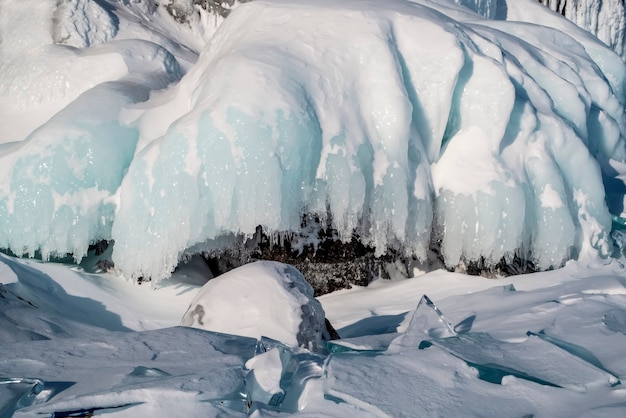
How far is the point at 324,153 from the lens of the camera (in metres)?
4.37

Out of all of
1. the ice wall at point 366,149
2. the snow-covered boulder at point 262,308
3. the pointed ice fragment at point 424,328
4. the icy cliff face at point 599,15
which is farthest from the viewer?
the icy cliff face at point 599,15

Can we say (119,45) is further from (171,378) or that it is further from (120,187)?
(171,378)

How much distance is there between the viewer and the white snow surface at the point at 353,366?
194 centimetres

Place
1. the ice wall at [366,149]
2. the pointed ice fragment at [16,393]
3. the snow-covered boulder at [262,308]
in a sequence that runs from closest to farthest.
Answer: the pointed ice fragment at [16,393] < the snow-covered boulder at [262,308] < the ice wall at [366,149]

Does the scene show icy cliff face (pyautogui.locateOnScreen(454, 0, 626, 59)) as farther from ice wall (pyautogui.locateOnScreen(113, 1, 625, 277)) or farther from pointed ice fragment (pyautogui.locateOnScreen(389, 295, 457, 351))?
pointed ice fragment (pyautogui.locateOnScreen(389, 295, 457, 351))

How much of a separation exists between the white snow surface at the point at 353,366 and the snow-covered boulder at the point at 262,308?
3 centimetres

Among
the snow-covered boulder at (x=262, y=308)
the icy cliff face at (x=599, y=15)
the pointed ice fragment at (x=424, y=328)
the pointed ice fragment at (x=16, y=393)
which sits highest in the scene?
the icy cliff face at (x=599, y=15)

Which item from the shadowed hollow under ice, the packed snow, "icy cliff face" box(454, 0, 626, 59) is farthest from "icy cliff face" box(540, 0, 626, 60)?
the shadowed hollow under ice

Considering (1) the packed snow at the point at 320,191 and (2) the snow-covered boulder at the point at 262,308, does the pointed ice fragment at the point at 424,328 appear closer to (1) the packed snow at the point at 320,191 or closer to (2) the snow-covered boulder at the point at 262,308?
(1) the packed snow at the point at 320,191

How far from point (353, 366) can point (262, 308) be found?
3.77 ft

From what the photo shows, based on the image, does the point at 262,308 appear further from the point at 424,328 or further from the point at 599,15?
the point at 599,15

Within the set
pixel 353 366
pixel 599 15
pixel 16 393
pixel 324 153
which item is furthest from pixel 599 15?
pixel 16 393

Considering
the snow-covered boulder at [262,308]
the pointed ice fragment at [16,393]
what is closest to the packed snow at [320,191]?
the snow-covered boulder at [262,308]

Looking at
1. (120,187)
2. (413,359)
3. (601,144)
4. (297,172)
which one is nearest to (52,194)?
(120,187)
